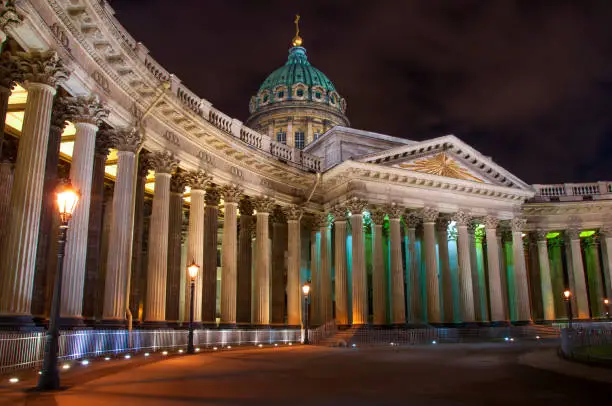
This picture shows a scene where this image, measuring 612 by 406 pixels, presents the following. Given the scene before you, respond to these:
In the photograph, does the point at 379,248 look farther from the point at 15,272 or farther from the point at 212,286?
the point at 15,272

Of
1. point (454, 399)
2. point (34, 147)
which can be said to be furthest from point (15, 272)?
point (454, 399)

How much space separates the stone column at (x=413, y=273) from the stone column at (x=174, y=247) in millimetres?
17261

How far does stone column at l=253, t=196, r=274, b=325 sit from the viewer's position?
31.8 m

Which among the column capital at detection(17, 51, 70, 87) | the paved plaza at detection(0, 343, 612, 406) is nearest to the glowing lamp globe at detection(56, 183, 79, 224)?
the paved plaza at detection(0, 343, 612, 406)

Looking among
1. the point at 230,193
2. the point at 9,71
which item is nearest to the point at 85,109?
the point at 9,71

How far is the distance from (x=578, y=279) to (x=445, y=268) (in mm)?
12945

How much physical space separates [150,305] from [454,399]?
17.5 metres

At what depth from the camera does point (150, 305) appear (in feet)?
78.3

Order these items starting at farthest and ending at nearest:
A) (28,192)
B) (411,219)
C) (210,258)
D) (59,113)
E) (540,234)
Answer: (540,234)
(411,219)
(210,258)
(59,113)
(28,192)

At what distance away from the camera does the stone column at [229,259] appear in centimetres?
2942

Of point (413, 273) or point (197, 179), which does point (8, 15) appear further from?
point (413, 273)

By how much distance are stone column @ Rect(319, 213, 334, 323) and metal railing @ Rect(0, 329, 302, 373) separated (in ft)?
18.6

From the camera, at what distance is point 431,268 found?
36.9 meters

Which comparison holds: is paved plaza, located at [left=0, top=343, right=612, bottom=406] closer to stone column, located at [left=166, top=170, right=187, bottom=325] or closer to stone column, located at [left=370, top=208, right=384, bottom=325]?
stone column, located at [left=166, top=170, right=187, bottom=325]
